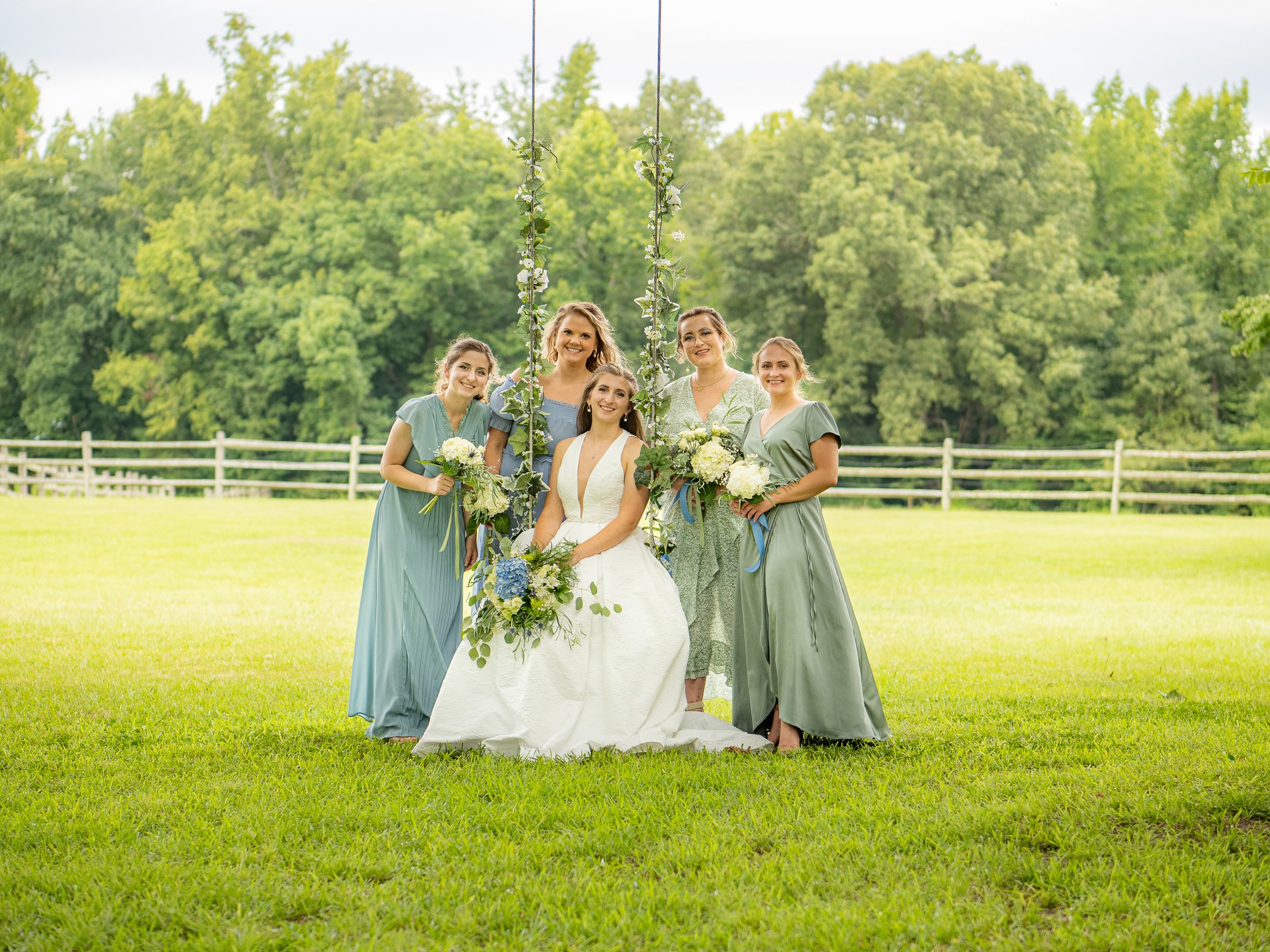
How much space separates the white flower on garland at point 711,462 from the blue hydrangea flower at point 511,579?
3.08 ft

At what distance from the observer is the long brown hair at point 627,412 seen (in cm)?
570

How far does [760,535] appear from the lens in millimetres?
5566

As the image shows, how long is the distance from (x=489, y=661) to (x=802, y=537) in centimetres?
160

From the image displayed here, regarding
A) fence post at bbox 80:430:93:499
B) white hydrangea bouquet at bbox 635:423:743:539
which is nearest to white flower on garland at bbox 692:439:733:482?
white hydrangea bouquet at bbox 635:423:743:539

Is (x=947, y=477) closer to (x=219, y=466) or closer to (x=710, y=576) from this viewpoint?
(x=219, y=466)

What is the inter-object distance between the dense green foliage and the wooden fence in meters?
1.17

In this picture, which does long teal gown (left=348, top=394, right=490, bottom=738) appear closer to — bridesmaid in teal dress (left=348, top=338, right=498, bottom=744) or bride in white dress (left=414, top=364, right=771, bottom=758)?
bridesmaid in teal dress (left=348, top=338, right=498, bottom=744)

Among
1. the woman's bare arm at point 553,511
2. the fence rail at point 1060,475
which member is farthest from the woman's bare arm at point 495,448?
the fence rail at point 1060,475

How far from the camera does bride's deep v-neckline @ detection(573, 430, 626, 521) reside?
5.62 metres

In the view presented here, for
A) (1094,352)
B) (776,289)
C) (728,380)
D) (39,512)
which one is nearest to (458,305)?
(776,289)

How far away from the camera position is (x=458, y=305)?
31766 millimetres

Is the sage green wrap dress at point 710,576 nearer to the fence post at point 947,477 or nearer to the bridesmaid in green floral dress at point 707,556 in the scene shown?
the bridesmaid in green floral dress at point 707,556

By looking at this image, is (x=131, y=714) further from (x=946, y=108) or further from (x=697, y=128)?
(x=697, y=128)

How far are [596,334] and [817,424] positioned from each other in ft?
4.46
